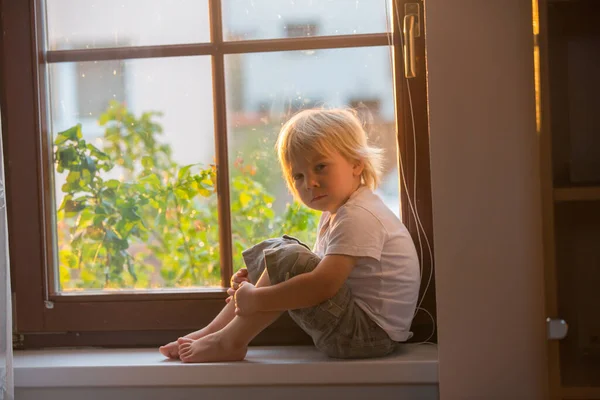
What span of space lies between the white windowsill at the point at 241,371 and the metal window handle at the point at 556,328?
300 millimetres

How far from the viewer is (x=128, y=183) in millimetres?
1865

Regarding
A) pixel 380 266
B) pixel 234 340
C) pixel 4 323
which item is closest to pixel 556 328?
pixel 380 266

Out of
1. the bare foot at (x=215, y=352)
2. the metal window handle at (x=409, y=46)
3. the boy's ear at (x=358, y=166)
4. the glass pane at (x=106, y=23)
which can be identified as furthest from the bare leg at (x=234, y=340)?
the glass pane at (x=106, y=23)

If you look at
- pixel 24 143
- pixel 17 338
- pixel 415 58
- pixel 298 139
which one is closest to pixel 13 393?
pixel 17 338

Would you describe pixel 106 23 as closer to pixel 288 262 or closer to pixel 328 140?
pixel 328 140

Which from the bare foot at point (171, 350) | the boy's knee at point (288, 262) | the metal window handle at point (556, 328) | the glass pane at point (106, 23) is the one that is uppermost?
the glass pane at point (106, 23)

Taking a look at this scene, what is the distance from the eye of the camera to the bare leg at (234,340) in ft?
5.31

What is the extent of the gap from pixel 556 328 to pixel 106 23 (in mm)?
1182

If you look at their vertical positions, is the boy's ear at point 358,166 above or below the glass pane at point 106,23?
below

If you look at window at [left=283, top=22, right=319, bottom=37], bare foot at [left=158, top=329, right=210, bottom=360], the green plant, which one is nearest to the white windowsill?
bare foot at [left=158, top=329, right=210, bottom=360]

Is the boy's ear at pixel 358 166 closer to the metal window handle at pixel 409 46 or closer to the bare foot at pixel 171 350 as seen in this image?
the metal window handle at pixel 409 46

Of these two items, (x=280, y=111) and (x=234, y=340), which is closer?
(x=234, y=340)

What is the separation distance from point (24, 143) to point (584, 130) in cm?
120

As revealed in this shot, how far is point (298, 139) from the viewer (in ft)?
5.45
